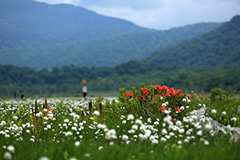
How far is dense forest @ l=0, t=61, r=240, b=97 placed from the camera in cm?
12219

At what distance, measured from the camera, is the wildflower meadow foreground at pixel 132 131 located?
205 inches

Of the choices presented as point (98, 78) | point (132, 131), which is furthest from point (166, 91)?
point (98, 78)

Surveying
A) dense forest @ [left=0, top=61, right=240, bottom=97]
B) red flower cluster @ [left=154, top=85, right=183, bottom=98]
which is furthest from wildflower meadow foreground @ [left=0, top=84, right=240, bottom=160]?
dense forest @ [left=0, top=61, right=240, bottom=97]

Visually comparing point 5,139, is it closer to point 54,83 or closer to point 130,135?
A: point 130,135

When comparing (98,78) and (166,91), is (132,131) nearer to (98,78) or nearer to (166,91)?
(166,91)

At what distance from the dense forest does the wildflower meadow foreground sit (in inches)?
3835

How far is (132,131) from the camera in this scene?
5035mm

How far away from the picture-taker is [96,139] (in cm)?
745

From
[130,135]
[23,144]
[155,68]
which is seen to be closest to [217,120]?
[130,135]

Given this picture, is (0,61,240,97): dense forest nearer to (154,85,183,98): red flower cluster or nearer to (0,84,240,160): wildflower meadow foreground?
(154,85,183,98): red flower cluster

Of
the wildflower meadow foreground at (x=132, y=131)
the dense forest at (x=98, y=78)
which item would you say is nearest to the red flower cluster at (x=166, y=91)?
the wildflower meadow foreground at (x=132, y=131)

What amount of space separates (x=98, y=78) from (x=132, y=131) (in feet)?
522

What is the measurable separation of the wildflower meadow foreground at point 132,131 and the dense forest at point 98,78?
97.4m

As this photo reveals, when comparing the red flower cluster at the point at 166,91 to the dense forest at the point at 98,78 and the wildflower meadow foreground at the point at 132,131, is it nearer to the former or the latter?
the wildflower meadow foreground at the point at 132,131
